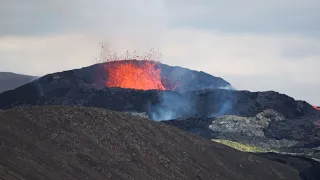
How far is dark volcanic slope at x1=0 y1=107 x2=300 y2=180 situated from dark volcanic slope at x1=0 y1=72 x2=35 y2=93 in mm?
136096

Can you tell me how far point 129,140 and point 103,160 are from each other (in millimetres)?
5534

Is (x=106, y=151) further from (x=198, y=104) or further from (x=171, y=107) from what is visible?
(x=198, y=104)

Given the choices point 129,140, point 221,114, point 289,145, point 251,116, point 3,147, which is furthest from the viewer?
point 221,114

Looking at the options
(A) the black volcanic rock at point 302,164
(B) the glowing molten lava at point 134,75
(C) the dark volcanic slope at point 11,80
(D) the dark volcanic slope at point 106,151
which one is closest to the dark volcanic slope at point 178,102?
(B) the glowing molten lava at point 134,75

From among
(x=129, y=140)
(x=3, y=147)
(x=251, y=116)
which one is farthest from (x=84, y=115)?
(x=251, y=116)

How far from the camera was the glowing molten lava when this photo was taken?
129m

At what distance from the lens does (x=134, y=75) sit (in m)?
130

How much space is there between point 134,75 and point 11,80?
235 feet

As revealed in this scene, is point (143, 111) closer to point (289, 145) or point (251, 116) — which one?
point (251, 116)

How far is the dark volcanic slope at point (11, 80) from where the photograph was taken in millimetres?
183250

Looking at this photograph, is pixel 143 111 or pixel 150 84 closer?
pixel 143 111

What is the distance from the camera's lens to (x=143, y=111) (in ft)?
345

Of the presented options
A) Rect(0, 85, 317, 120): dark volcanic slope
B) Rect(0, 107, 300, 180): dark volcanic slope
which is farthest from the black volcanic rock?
Rect(0, 85, 317, 120): dark volcanic slope

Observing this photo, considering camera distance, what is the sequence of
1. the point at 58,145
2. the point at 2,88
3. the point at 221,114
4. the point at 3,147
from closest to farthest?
1. the point at 3,147
2. the point at 58,145
3. the point at 221,114
4. the point at 2,88
